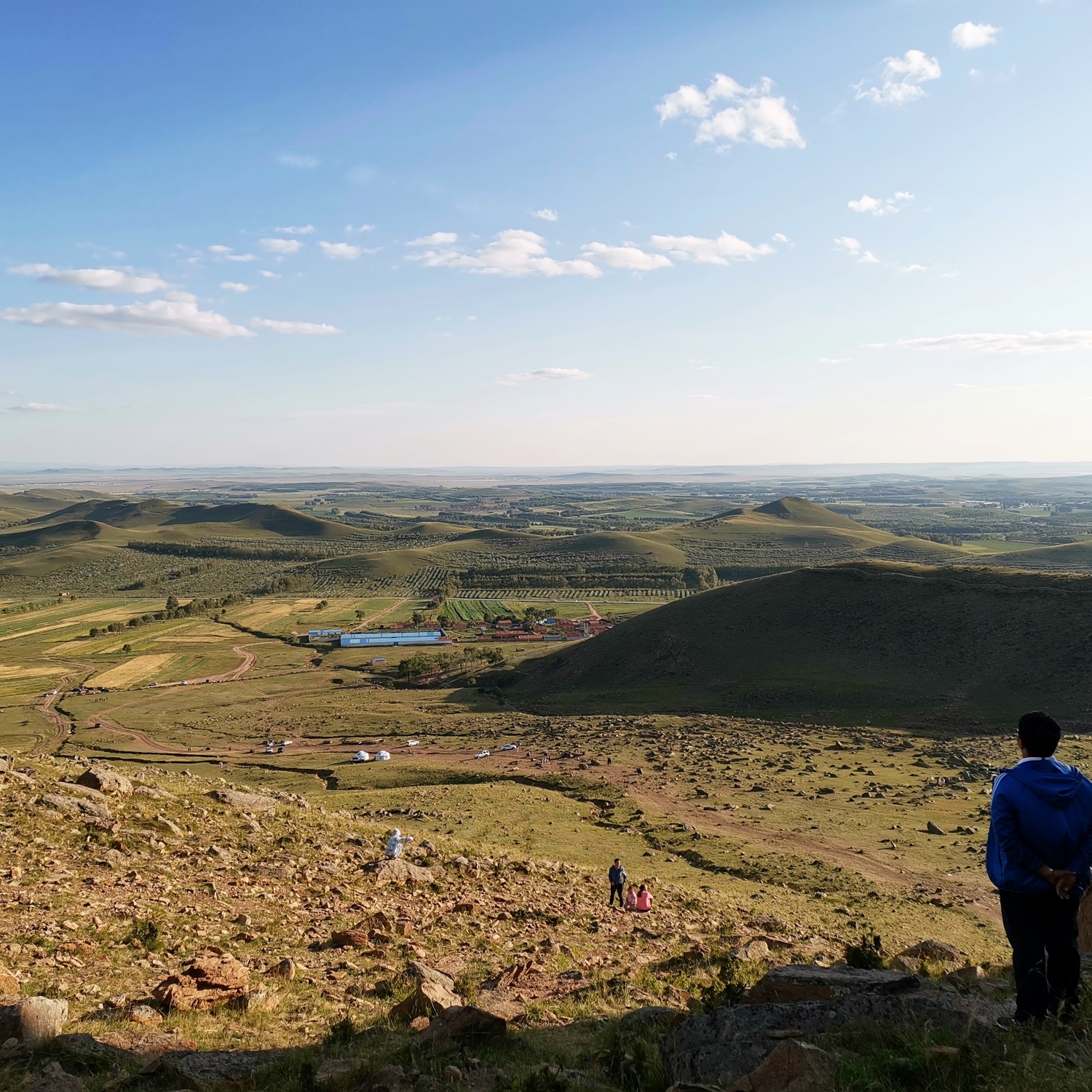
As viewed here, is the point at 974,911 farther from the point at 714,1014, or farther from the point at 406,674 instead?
the point at 406,674

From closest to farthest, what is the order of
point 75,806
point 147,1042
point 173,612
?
point 147,1042 → point 75,806 → point 173,612

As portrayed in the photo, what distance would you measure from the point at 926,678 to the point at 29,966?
65.9 m

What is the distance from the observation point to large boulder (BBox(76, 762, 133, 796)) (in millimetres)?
23094

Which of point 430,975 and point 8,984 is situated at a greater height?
point 8,984

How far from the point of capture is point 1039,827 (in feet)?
23.6

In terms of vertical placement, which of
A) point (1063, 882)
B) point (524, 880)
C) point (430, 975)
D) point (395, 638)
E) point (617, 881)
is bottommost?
point (395, 638)

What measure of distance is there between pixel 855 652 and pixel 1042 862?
66957 millimetres

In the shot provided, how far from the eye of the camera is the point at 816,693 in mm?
61750

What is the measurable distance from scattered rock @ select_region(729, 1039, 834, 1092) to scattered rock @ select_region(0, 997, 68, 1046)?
9237mm

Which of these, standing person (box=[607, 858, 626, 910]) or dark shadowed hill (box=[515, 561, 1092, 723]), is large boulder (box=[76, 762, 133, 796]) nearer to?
standing person (box=[607, 858, 626, 910])

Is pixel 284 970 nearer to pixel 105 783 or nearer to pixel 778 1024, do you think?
pixel 778 1024

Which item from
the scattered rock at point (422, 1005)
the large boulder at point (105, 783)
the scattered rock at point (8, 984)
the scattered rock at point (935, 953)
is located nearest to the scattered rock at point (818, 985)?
the scattered rock at point (935, 953)

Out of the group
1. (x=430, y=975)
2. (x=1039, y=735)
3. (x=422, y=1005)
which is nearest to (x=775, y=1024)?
(x=1039, y=735)

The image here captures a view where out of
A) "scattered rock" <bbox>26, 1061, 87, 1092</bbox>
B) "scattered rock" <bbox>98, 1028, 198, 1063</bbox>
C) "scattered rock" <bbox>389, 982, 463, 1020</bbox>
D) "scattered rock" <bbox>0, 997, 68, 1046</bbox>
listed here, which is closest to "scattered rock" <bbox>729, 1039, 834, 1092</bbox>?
"scattered rock" <bbox>389, 982, 463, 1020</bbox>
